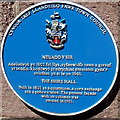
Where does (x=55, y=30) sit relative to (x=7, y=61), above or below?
above

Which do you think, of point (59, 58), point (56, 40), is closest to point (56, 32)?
point (56, 40)

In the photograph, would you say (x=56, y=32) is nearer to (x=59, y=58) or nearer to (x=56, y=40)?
(x=56, y=40)

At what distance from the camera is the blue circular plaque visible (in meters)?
2.91

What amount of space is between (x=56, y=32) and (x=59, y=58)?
22cm

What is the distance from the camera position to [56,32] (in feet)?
9.75

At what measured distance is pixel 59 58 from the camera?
3002 millimetres

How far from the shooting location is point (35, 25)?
3.00 metres

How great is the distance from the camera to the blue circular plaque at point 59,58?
291 cm

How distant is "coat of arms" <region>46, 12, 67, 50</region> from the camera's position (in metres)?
2.95

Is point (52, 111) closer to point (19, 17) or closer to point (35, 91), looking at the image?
point (35, 91)

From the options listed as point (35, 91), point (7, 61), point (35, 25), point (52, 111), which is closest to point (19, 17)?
point (35, 25)

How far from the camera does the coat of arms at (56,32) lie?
2949mm

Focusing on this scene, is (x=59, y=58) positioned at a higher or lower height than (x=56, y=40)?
lower

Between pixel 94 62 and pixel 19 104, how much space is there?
2.57ft
